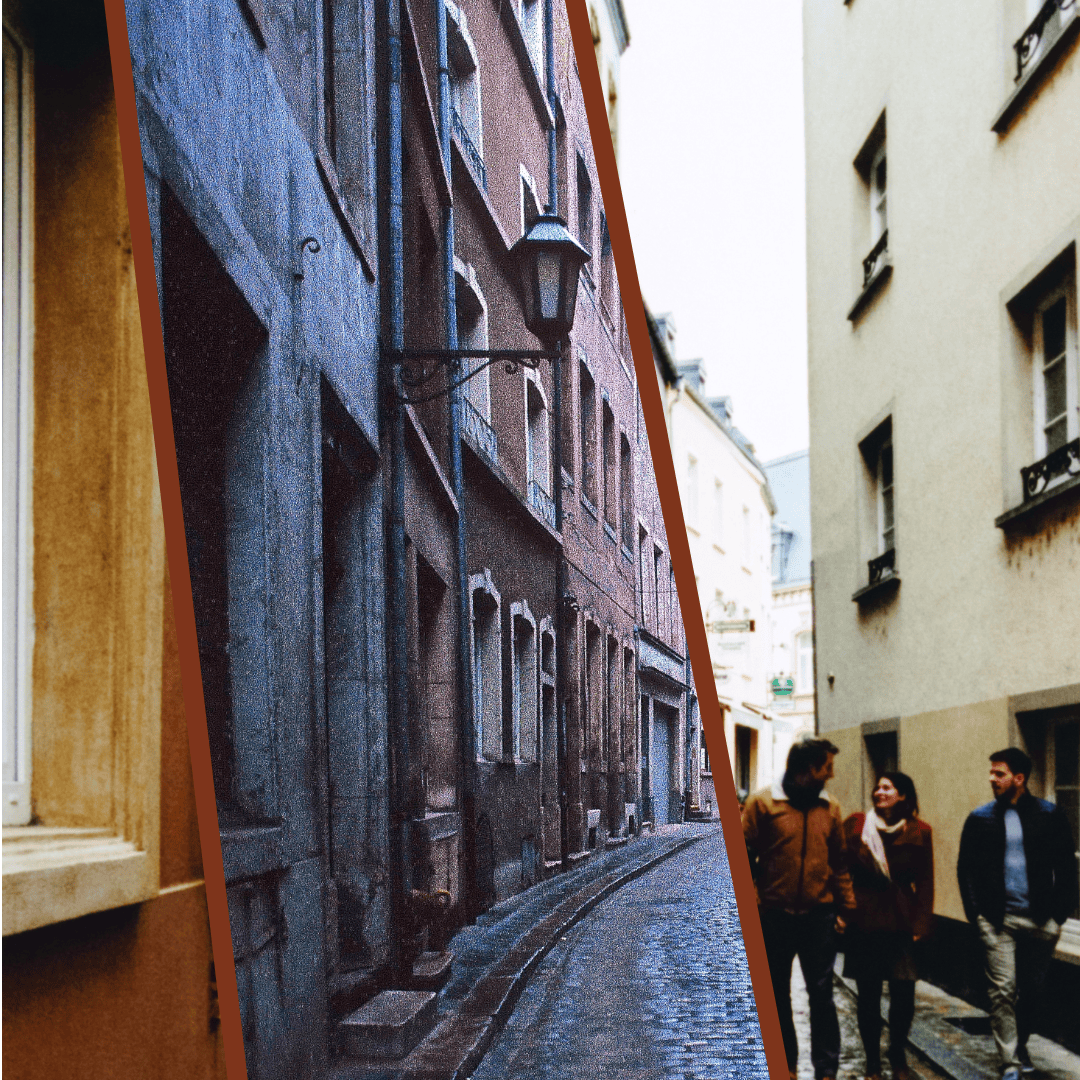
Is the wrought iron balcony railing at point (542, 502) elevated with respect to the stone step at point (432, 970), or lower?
elevated

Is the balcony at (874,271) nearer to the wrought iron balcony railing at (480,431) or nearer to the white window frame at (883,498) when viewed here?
the white window frame at (883,498)

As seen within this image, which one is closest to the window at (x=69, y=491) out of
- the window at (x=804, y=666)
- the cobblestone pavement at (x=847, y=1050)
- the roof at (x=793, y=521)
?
the cobblestone pavement at (x=847, y=1050)

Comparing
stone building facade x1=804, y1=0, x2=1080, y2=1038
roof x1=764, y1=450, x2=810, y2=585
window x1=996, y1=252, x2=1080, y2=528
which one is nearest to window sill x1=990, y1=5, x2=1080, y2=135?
stone building facade x1=804, y1=0, x2=1080, y2=1038

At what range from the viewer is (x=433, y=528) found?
1.39m

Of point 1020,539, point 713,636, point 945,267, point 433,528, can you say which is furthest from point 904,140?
point 433,528

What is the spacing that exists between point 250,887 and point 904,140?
9.51 metres

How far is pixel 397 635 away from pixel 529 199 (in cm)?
47

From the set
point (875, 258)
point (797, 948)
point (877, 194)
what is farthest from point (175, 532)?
point (877, 194)

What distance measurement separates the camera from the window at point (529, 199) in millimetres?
1483

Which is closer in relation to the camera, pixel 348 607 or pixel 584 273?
pixel 348 607

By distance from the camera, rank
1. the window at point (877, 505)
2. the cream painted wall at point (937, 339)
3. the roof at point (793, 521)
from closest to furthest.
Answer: the cream painted wall at point (937, 339), the roof at point (793, 521), the window at point (877, 505)

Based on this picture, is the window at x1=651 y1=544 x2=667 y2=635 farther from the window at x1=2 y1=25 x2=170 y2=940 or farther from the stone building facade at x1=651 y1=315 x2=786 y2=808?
the window at x1=2 y1=25 x2=170 y2=940

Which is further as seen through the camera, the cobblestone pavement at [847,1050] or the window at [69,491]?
the cobblestone pavement at [847,1050]

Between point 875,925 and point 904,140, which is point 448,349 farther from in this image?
point 904,140
